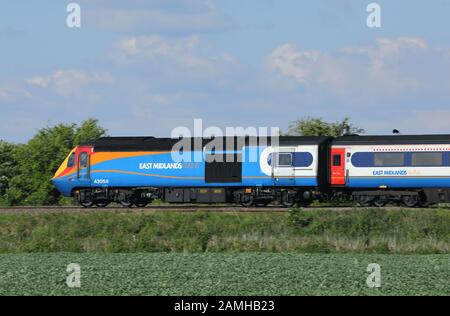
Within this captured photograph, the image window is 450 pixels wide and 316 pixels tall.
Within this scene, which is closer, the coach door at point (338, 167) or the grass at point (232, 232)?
the grass at point (232, 232)

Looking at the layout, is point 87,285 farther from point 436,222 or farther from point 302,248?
point 436,222

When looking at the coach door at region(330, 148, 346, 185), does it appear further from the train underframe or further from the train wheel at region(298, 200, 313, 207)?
the train wheel at region(298, 200, 313, 207)

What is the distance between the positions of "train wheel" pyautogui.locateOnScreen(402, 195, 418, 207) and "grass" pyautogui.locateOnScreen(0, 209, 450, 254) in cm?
684

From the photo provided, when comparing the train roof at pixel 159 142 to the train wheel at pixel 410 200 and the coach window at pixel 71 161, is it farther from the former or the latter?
the train wheel at pixel 410 200

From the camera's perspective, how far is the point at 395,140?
139ft

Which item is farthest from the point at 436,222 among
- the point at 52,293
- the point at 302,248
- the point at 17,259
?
the point at 52,293

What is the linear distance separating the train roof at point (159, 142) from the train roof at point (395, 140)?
1203mm

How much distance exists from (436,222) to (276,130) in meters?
→ 28.9

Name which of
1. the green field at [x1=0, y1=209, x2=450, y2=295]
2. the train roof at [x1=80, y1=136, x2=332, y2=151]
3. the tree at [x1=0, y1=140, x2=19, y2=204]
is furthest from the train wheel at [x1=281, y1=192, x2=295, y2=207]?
the tree at [x1=0, y1=140, x2=19, y2=204]

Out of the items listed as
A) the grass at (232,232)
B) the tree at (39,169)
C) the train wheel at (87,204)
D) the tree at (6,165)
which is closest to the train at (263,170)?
the train wheel at (87,204)

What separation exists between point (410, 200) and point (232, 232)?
12.5m

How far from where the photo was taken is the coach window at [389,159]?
4188 cm

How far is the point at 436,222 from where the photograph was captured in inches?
1363

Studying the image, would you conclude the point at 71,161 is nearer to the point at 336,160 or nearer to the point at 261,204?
the point at 261,204
